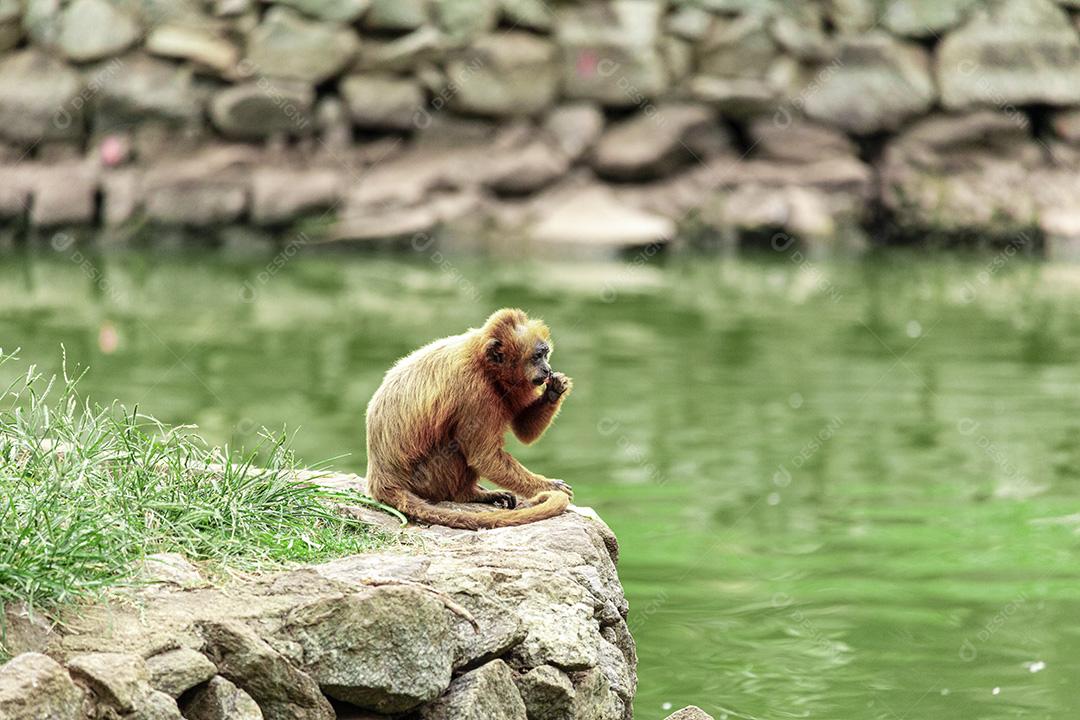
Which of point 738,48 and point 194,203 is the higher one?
point 738,48

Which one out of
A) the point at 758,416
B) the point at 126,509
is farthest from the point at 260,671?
the point at 758,416

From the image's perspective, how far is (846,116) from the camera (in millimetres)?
22766

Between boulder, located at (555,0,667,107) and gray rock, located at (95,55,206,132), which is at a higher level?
boulder, located at (555,0,667,107)

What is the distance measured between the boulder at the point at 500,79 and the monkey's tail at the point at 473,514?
56.4 ft

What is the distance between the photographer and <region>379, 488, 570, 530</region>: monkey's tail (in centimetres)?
536

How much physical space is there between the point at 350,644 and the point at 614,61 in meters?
19.2

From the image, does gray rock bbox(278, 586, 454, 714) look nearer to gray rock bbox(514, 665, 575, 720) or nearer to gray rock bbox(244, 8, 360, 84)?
gray rock bbox(514, 665, 575, 720)

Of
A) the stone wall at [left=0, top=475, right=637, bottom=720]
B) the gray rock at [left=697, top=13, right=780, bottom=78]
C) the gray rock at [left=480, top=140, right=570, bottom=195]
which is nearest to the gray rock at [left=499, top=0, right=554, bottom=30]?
the gray rock at [left=480, top=140, right=570, bottom=195]

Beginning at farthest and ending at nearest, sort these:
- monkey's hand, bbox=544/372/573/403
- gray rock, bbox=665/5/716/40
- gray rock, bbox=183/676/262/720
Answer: gray rock, bbox=665/5/716/40 < monkey's hand, bbox=544/372/573/403 < gray rock, bbox=183/676/262/720

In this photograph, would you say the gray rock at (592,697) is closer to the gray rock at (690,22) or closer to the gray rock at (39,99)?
the gray rock at (39,99)

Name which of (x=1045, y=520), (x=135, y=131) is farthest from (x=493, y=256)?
(x=1045, y=520)

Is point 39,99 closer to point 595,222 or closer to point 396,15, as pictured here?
point 396,15

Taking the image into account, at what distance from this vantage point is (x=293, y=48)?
71.9 ft

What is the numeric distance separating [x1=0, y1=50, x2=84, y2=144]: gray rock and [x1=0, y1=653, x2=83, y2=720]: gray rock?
19280 mm
